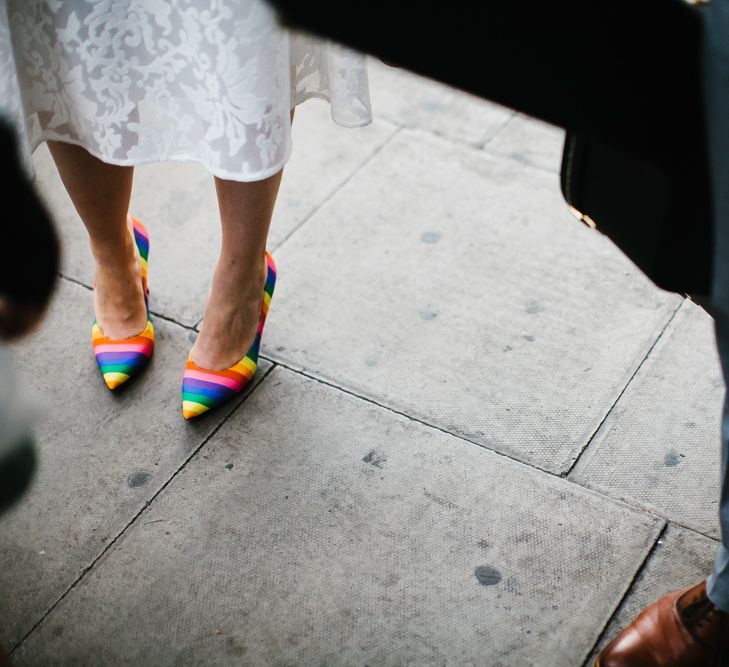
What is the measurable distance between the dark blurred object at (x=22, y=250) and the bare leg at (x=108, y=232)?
0.92 m

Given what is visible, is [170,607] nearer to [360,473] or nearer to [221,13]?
[360,473]

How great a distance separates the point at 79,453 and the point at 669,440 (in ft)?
4.37

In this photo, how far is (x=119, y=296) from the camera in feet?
7.20

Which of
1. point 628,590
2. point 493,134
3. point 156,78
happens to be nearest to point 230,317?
point 156,78

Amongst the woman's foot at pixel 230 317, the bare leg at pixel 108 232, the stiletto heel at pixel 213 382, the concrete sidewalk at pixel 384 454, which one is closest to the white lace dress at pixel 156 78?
the bare leg at pixel 108 232

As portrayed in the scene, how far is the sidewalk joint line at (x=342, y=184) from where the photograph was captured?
260cm

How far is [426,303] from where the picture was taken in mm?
2361

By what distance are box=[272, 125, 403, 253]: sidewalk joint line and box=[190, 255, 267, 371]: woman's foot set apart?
18.7 inches

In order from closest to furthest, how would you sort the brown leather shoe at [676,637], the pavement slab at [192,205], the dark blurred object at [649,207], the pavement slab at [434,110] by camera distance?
the dark blurred object at [649,207]
the brown leather shoe at [676,637]
the pavement slab at [192,205]
the pavement slab at [434,110]

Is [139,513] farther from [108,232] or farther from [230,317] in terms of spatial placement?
[108,232]

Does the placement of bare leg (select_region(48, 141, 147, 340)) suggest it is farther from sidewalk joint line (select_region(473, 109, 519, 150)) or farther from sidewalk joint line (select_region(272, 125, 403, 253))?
sidewalk joint line (select_region(473, 109, 519, 150))

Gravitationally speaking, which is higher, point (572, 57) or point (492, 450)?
point (572, 57)

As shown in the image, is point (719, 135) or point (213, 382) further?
point (213, 382)

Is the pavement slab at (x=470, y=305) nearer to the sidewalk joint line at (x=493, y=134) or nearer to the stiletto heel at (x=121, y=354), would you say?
the sidewalk joint line at (x=493, y=134)
